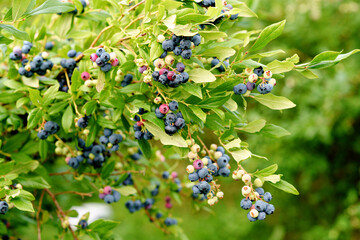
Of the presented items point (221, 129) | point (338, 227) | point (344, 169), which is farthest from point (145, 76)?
point (344, 169)

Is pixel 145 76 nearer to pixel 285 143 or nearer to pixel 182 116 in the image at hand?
pixel 182 116

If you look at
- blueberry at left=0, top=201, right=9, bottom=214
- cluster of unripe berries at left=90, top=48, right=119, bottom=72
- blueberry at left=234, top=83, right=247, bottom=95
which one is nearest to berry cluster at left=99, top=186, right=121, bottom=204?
blueberry at left=0, top=201, right=9, bottom=214

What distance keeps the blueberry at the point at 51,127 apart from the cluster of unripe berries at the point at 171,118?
0.31 meters

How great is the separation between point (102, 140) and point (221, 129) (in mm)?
338

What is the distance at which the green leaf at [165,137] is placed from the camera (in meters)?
0.76

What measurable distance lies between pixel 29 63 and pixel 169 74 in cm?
47

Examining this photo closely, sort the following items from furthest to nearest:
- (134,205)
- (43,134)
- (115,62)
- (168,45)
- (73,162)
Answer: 1. (134,205)
2. (73,162)
3. (43,134)
4. (115,62)
5. (168,45)

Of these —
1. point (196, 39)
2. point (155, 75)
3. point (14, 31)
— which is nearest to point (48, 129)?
point (14, 31)

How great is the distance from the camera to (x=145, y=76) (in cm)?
76

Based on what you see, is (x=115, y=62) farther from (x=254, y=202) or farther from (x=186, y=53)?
(x=254, y=202)

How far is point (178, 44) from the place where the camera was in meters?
0.73

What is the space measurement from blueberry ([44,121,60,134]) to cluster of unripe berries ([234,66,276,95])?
47 centimetres

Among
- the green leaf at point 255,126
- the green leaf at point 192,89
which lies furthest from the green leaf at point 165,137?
the green leaf at point 255,126

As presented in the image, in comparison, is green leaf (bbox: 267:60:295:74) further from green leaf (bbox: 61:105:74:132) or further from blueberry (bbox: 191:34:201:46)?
green leaf (bbox: 61:105:74:132)
